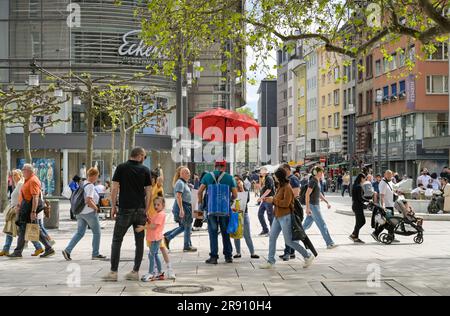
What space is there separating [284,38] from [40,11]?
37.5 m

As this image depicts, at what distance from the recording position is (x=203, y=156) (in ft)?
207

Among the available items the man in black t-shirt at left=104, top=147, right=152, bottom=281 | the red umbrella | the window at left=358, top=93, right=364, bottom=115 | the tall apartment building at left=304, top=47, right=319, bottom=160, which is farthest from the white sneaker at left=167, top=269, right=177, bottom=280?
the tall apartment building at left=304, top=47, right=319, bottom=160

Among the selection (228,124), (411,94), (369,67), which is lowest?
(228,124)

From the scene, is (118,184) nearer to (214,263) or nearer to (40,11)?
(214,263)

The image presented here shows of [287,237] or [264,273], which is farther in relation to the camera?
[287,237]

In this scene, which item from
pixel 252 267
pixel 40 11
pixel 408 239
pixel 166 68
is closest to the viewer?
pixel 252 267

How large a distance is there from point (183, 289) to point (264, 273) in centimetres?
221

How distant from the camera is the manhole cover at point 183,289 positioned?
10203 millimetres

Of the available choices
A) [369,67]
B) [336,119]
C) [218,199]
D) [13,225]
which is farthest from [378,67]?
[218,199]

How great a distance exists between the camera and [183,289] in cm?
1045

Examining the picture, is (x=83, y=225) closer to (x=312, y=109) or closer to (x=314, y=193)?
(x=314, y=193)

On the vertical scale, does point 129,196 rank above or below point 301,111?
below

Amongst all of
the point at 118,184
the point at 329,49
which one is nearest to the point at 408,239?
the point at 329,49

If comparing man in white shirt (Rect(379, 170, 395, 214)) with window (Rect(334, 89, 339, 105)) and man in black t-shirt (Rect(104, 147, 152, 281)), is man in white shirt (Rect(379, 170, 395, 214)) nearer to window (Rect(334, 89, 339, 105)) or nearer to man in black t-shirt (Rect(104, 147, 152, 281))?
man in black t-shirt (Rect(104, 147, 152, 281))
